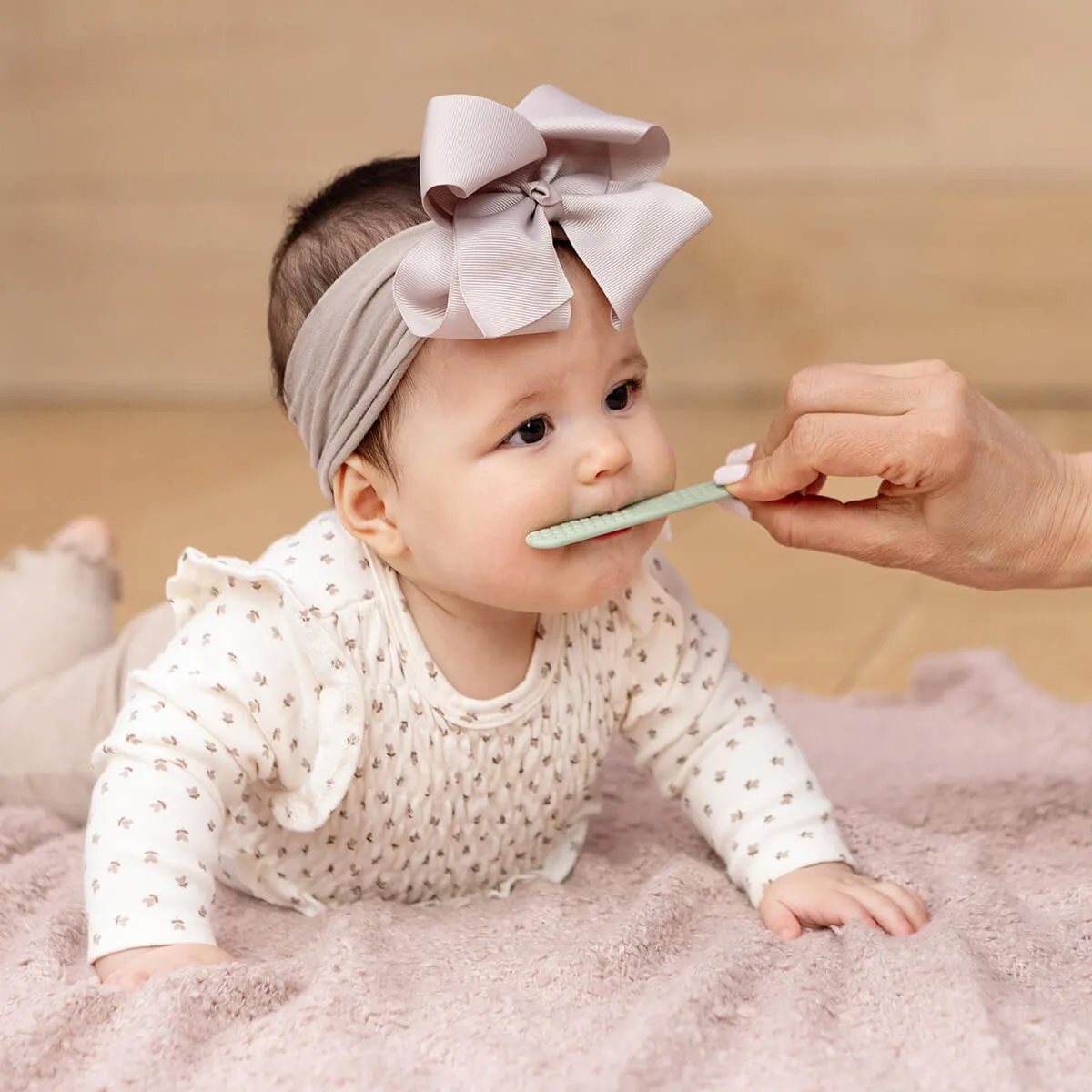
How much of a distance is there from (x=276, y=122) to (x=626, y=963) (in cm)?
232

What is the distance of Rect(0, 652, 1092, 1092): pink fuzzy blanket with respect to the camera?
819 millimetres

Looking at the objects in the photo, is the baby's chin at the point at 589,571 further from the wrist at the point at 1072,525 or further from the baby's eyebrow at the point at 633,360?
the wrist at the point at 1072,525

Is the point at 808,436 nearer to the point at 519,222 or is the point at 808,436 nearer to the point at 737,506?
the point at 737,506

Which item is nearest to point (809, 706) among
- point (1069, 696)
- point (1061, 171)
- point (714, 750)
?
point (1069, 696)

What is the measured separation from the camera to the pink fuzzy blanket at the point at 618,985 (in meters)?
0.82

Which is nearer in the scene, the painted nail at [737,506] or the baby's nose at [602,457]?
the baby's nose at [602,457]

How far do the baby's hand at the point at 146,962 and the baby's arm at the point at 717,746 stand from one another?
14.5 inches

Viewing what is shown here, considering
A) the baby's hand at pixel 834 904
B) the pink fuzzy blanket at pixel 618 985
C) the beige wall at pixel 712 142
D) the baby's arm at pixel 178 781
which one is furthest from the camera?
the beige wall at pixel 712 142

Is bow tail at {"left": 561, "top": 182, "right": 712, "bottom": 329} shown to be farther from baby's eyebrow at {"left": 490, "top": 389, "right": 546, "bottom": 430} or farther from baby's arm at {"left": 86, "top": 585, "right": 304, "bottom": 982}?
baby's arm at {"left": 86, "top": 585, "right": 304, "bottom": 982}

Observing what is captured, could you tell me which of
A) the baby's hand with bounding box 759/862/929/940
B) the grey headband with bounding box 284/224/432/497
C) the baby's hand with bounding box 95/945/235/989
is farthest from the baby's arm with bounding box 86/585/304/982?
the baby's hand with bounding box 759/862/929/940

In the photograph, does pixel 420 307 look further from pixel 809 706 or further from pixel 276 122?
pixel 276 122

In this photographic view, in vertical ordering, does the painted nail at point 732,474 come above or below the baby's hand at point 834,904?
above

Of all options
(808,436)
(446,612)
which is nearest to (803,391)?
(808,436)

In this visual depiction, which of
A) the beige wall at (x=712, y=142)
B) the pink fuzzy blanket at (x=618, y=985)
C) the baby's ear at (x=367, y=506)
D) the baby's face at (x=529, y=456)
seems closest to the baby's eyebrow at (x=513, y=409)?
the baby's face at (x=529, y=456)
